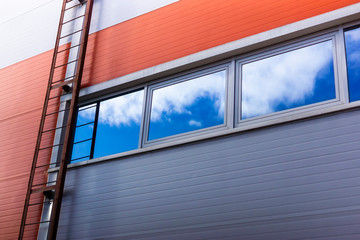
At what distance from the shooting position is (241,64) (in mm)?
5469

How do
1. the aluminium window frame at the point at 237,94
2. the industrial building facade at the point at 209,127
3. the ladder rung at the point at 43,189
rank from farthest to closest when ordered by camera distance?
1. the ladder rung at the point at 43,189
2. the aluminium window frame at the point at 237,94
3. the industrial building facade at the point at 209,127

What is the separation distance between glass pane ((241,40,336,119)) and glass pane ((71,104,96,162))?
2.33 m

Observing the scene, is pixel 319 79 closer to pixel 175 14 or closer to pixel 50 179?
pixel 175 14

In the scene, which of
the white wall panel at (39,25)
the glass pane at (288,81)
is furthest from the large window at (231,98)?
the white wall panel at (39,25)

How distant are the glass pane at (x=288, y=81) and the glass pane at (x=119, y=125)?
61.1 inches

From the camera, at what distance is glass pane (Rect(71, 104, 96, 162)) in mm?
6383

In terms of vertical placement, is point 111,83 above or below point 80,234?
above

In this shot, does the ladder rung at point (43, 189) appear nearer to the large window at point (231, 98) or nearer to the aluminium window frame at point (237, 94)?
the aluminium window frame at point (237, 94)

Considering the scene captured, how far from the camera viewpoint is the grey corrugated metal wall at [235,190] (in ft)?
13.9

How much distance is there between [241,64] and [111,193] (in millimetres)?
2202

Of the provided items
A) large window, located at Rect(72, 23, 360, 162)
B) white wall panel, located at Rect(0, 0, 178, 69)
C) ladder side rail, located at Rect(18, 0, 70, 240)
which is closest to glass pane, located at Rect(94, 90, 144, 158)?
large window, located at Rect(72, 23, 360, 162)

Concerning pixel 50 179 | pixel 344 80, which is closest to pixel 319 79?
pixel 344 80

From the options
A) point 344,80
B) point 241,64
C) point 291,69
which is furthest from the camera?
point 241,64

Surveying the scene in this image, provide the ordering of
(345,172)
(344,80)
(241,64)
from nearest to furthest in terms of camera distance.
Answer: (345,172)
(344,80)
(241,64)
